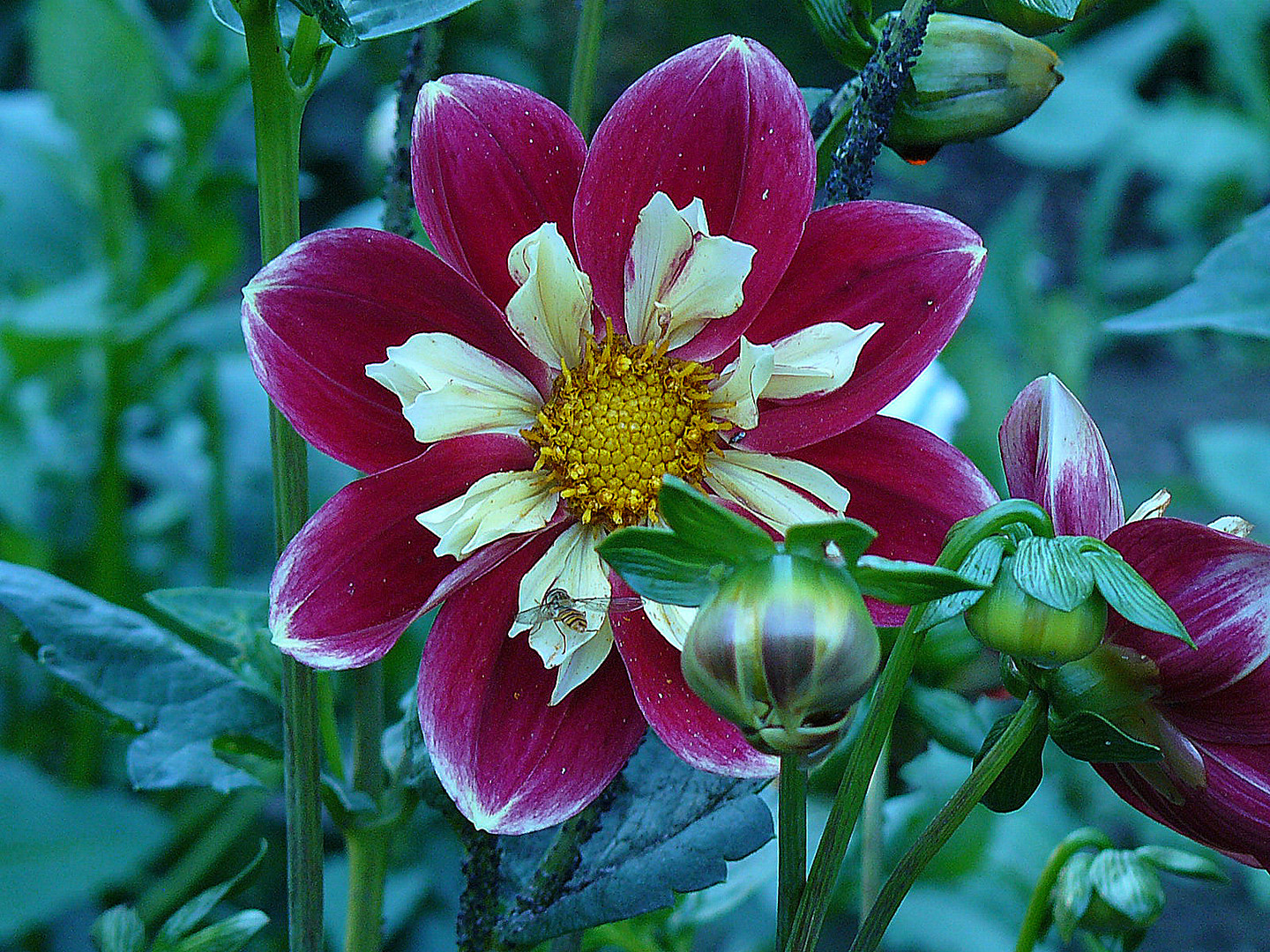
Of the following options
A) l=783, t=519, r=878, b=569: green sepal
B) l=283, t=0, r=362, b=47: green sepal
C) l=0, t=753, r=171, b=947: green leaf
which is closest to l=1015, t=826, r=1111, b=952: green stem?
l=783, t=519, r=878, b=569: green sepal

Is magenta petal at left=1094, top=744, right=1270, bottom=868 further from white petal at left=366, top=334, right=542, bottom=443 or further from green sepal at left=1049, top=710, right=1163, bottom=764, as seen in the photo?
white petal at left=366, top=334, right=542, bottom=443

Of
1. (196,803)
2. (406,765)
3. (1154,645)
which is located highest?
(1154,645)

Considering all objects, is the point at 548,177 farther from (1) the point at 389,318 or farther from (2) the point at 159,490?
(2) the point at 159,490

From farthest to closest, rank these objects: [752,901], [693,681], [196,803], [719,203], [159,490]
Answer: [159,490] < [196,803] < [752,901] < [719,203] < [693,681]

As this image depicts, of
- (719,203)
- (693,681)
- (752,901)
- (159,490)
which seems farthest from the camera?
(159,490)

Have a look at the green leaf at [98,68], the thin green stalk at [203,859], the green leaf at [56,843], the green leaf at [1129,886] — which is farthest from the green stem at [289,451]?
the green leaf at [98,68]

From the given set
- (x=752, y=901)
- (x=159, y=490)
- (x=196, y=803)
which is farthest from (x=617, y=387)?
(x=159, y=490)

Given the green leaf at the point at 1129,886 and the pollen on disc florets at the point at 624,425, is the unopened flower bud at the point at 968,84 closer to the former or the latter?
the pollen on disc florets at the point at 624,425
